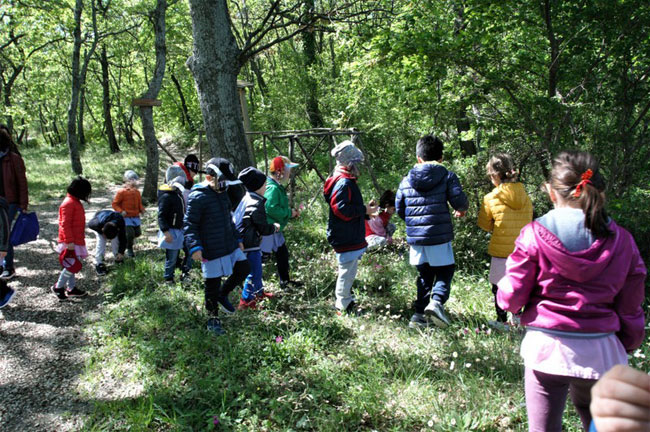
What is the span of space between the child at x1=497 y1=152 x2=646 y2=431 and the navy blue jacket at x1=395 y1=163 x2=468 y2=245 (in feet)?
6.62

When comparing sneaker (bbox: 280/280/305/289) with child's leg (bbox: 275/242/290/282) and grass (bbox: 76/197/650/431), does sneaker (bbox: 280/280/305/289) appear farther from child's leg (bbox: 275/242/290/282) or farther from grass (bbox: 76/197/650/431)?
grass (bbox: 76/197/650/431)

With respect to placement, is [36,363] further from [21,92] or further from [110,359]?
[21,92]

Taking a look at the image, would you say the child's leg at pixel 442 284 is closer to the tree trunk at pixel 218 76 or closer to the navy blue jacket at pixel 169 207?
the navy blue jacket at pixel 169 207

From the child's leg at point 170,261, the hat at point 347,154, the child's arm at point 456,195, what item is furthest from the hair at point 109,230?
the child's arm at point 456,195

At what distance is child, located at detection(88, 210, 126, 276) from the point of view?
6.52 m

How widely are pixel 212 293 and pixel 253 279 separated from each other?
72cm

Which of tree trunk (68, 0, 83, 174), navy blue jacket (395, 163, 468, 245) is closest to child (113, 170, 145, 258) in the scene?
navy blue jacket (395, 163, 468, 245)

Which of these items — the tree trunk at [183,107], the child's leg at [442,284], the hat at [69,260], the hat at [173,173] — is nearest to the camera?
the child's leg at [442,284]

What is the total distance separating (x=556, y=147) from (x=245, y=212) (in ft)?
14.0

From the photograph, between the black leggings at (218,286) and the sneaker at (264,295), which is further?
the sneaker at (264,295)

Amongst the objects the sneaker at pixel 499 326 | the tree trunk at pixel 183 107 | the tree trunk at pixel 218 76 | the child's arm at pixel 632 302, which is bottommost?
the sneaker at pixel 499 326

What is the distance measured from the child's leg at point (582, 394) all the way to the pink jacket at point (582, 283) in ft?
0.80

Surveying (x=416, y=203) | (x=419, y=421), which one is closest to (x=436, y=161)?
(x=416, y=203)

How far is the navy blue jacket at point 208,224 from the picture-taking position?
Result: 436 centimetres
